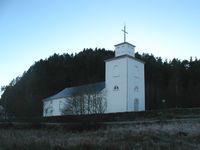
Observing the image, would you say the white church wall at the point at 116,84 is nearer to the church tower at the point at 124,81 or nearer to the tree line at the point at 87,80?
the church tower at the point at 124,81

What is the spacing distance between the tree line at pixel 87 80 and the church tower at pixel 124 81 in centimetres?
1505

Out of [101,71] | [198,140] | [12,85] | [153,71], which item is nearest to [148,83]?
[153,71]

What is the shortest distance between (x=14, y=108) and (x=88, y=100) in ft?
85.0

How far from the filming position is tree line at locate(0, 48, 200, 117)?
57.3 m

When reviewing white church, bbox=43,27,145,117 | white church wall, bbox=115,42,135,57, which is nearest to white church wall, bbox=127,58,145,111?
white church, bbox=43,27,145,117

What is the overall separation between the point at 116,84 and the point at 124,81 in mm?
1438

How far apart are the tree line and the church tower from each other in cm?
1505

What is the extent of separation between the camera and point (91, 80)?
7044 centimetres

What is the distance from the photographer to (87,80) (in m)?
72.9

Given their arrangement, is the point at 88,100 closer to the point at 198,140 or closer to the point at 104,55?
the point at 198,140

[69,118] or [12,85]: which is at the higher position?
[12,85]

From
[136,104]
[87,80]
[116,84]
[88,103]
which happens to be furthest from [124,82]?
[87,80]

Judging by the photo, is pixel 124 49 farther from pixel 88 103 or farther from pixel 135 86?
pixel 88 103

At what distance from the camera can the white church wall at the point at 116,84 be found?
124ft
